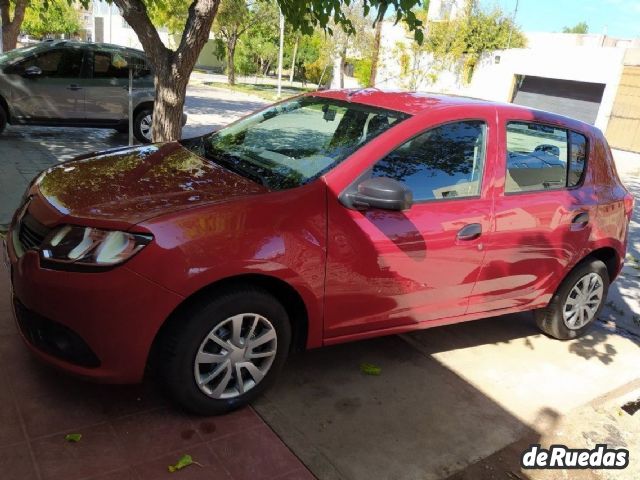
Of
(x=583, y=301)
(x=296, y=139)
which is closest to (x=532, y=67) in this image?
(x=583, y=301)

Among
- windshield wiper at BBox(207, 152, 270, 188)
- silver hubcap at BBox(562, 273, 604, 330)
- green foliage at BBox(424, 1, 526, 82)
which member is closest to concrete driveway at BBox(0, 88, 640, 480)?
silver hubcap at BBox(562, 273, 604, 330)

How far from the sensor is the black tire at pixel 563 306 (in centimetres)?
435

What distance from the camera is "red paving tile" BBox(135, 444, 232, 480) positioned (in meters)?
2.56

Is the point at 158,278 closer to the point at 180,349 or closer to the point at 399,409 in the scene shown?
the point at 180,349

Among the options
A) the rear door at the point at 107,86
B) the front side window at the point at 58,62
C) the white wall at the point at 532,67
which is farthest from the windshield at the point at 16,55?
the white wall at the point at 532,67

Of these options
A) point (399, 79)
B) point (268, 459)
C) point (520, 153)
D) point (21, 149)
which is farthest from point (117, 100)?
point (399, 79)

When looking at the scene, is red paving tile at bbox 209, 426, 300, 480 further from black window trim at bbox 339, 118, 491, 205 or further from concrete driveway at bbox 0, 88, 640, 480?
black window trim at bbox 339, 118, 491, 205

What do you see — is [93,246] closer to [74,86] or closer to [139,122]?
[74,86]

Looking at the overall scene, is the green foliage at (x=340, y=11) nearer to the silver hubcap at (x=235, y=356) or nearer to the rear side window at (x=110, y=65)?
the silver hubcap at (x=235, y=356)

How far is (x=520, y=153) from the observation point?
12.7ft

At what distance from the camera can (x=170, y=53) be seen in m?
6.05

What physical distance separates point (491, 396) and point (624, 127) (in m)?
22.6

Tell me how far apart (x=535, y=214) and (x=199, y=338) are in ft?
7.72

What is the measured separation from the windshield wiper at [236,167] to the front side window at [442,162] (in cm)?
66
